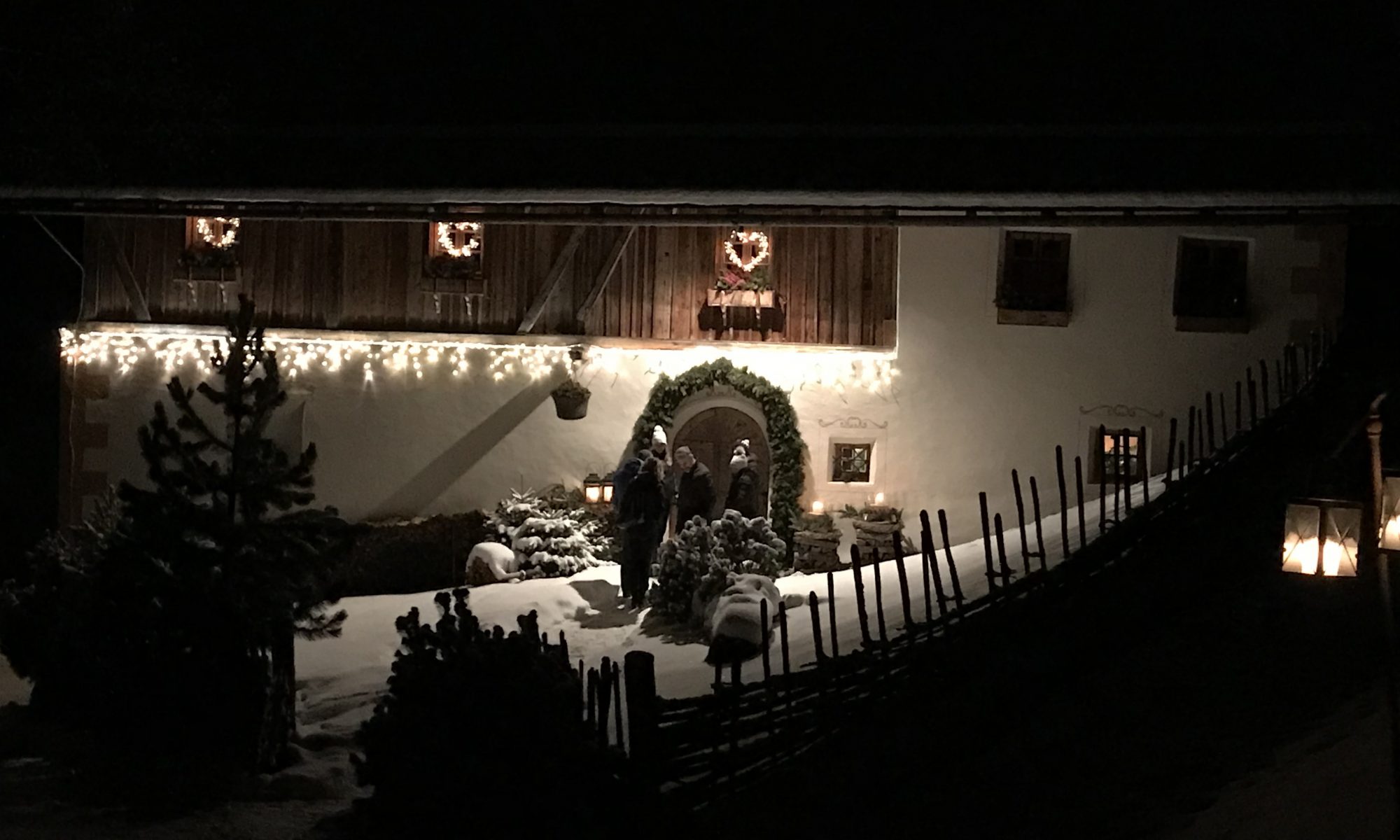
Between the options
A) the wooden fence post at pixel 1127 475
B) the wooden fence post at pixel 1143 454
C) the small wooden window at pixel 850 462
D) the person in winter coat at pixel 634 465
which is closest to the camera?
the wooden fence post at pixel 1127 475

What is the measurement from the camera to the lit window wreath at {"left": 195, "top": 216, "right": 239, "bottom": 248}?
14.3 metres

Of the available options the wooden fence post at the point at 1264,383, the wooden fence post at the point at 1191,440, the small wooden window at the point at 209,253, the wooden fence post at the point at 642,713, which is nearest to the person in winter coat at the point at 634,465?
the wooden fence post at the point at 1191,440

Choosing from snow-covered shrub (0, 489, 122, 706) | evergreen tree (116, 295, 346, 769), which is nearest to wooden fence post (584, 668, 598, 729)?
evergreen tree (116, 295, 346, 769)

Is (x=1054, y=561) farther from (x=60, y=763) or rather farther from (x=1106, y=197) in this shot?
(x=60, y=763)

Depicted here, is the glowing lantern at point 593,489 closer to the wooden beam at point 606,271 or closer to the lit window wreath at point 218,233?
the wooden beam at point 606,271

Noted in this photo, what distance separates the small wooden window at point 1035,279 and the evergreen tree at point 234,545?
824cm

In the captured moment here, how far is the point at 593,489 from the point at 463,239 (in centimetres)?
339

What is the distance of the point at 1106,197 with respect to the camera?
870cm

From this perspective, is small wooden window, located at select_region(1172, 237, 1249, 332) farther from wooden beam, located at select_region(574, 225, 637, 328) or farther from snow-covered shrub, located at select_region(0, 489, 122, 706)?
snow-covered shrub, located at select_region(0, 489, 122, 706)

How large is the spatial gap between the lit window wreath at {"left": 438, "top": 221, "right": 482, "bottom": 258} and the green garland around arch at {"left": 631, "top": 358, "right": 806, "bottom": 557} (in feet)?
9.09

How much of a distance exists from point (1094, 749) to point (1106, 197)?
411 centimetres

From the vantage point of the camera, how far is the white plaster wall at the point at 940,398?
42.4 ft

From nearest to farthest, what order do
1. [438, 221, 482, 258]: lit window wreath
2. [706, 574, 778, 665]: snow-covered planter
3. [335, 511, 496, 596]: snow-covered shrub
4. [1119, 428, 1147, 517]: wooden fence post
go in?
[1119, 428, 1147, 517]: wooden fence post → [706, 574, 778, 665]: snow-covered planter → [335, 511, 496, 596]: snow-covered shrub → [438, 221, 482, 258]: lit window wreath

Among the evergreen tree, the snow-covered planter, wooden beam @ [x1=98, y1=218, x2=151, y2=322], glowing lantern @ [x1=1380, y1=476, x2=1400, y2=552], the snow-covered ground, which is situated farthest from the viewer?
wooden beam @ [x1=98, y1=218, x2=151, y2=322]
